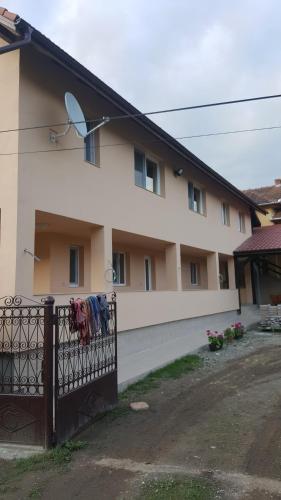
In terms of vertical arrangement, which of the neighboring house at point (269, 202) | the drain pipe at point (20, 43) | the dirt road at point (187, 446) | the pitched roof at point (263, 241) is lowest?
Result: the dirt road at point (187, 446)

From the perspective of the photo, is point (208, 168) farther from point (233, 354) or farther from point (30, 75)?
point (30, 75)

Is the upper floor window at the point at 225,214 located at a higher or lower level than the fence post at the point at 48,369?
higher

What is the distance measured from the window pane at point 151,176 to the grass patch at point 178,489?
8152 millimetres

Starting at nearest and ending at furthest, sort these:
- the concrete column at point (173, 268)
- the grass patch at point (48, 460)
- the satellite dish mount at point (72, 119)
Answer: the grass patch at point (48, 460) → the satellite dish mount at point (72, 119) → the concrete column at point (173, 268)

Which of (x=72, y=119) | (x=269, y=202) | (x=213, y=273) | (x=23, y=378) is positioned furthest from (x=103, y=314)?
(x=269, y=202)

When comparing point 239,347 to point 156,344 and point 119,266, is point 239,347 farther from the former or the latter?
point 119,266

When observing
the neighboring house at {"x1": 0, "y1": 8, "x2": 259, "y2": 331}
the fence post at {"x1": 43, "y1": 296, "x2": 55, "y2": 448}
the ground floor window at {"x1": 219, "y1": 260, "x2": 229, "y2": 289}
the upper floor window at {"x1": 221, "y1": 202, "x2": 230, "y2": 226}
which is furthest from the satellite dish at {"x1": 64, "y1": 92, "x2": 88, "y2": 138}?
the ground floor window at {"x1": 219, "y1": 260, "x2": 229, "y2": 289}

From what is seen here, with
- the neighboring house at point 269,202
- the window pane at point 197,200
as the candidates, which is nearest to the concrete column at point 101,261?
the window pane at point 197,200

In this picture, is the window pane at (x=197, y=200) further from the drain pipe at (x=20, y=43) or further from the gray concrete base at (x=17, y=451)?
the gray concrete base at (x=17, y=451)

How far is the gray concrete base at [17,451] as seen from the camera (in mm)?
5008

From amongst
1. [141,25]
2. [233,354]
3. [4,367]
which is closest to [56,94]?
[141,25]

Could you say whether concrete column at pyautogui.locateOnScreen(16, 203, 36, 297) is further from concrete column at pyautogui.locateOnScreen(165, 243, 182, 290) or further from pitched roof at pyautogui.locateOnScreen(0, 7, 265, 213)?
concrete column at pyautogui.locateOnScreen(165, 243, 182, 290)

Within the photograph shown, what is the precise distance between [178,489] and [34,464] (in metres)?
1.76

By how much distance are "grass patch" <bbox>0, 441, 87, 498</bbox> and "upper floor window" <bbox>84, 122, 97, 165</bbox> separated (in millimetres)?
5495
